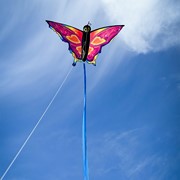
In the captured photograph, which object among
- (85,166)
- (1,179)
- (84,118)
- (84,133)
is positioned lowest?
(1,179)

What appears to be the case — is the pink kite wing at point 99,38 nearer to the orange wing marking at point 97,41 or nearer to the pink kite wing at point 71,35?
the orange wing marking at point 97,41

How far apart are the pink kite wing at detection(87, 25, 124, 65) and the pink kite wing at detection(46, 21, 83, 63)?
45 cm

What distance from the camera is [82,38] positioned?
27.2 ft

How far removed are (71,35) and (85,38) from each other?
520 mm

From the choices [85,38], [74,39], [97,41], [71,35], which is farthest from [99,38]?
Result: [71,35]

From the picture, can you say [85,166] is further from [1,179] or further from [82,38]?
[82,38]

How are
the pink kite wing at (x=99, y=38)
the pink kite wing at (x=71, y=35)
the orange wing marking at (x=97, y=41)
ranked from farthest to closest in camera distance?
1. the orange wing marking at (x=97, y=41)
2. the pink kite wing at (x=99, y=38)
3. the pink kite wing at (x=71, y=35)

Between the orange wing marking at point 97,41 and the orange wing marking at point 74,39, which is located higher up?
the orange wing marking at point 97,41

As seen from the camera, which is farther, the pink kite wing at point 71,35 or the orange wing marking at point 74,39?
the orange wing marking at point 74,39

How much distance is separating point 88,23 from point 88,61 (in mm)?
1496

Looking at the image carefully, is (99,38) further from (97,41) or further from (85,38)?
(85,38)

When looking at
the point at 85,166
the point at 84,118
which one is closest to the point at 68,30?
the point at 84,118

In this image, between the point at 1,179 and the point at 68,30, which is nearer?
the point at 1,179

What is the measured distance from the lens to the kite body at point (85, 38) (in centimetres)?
805
